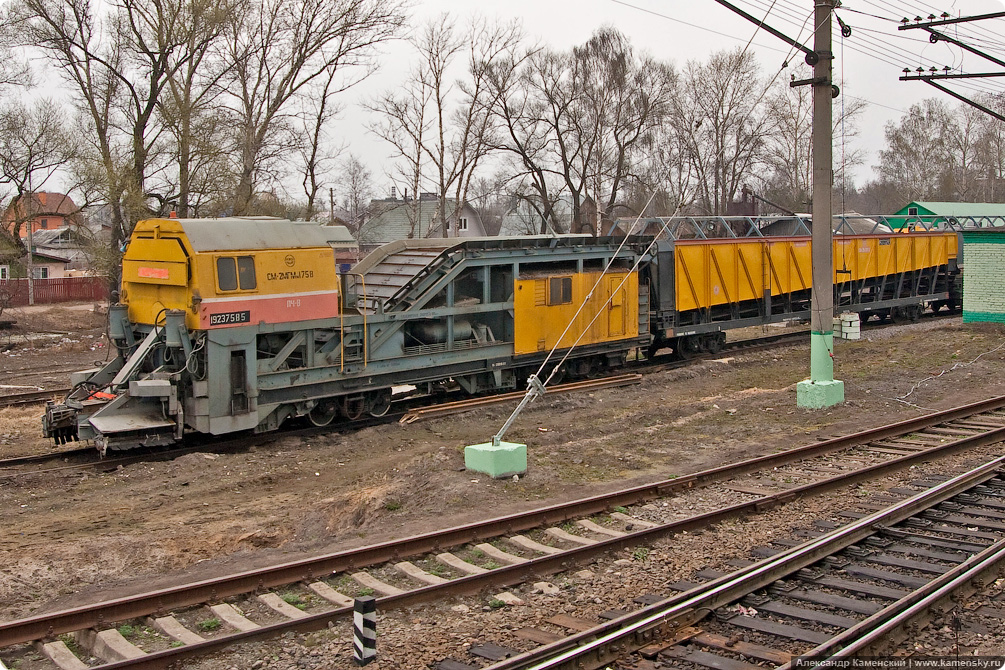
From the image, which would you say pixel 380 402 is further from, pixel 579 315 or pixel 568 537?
pixel 568 537

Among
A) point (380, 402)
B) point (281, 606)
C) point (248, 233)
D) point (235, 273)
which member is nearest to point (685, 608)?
point (281, 606)

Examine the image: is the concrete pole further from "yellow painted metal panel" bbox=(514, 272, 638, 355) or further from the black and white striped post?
the black and white striped post

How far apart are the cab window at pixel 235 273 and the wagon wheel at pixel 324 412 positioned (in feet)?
8.37

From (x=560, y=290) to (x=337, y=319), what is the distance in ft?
17.3

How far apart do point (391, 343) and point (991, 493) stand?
30.9ft

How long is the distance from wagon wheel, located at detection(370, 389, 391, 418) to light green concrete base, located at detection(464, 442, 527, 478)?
479 cm

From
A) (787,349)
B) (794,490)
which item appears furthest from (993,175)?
(794,490)

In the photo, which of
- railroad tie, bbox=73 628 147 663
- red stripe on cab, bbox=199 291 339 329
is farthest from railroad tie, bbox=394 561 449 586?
red stripe on cab, bbox=199 291 339 329

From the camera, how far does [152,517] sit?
10367mm

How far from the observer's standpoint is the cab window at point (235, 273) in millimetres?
13273

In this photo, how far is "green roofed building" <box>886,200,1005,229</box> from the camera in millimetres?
31547

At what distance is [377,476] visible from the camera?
38.7 ft

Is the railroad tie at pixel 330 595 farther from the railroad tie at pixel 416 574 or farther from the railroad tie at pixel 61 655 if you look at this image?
the railroad tie at pixel 61 655

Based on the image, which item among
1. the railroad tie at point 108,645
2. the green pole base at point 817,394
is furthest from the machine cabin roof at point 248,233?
the green pole base at point 817,394
